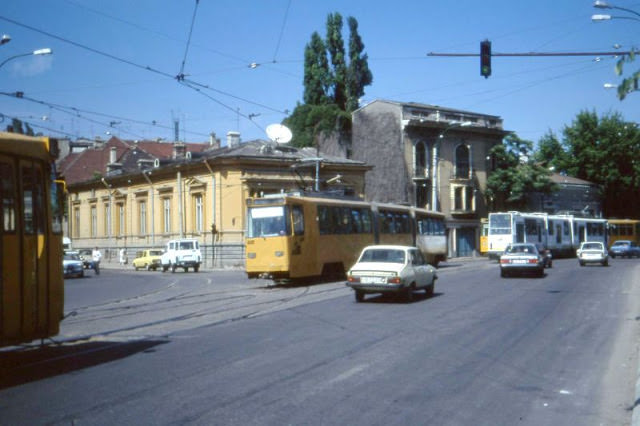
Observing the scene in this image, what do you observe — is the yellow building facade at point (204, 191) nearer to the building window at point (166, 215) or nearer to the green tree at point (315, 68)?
the building window at point (166, 215)

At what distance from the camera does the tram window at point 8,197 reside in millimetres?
9250

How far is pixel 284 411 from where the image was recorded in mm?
7184

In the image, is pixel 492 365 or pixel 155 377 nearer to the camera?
pixel 155 377

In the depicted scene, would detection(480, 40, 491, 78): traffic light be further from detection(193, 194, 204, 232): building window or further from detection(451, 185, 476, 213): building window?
detection(451, 185, 476, 213): building window

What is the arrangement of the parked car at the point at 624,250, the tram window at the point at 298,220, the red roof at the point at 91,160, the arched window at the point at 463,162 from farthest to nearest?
1. the red roof at the point at 91,160
2. the arched window at the point at 463,162
3. the parked car at the point at 624,250
4. the tram window at the point at 298,220

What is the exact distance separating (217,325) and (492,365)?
20.8 feet

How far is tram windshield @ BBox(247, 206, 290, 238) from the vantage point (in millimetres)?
25719

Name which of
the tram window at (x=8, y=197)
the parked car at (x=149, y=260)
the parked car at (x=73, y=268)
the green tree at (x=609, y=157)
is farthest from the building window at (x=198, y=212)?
the green tree at (x=609, y=157)

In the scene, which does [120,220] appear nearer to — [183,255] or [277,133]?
[183,255]

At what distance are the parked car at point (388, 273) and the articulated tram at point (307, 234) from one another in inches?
255

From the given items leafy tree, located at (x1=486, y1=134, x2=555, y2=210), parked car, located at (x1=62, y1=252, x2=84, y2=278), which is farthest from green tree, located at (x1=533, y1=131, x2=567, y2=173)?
parked car, located at (x1=62, y1=252, x2=84, y2=278)

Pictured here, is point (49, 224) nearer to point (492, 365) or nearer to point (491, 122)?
point (492, 365)

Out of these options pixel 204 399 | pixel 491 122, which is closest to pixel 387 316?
pixel 204 399

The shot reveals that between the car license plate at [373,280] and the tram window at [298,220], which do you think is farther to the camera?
the tram window at [298,220]
